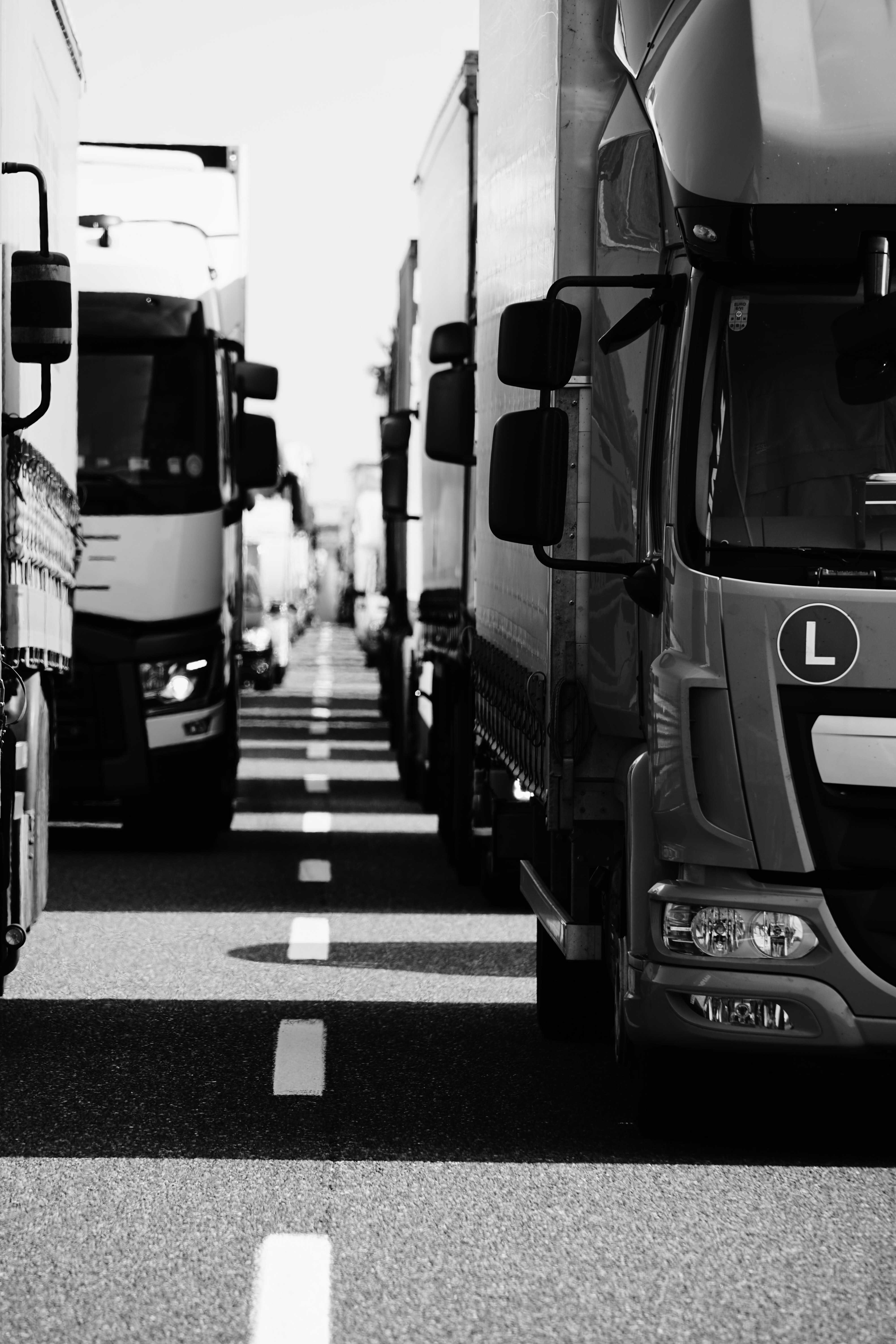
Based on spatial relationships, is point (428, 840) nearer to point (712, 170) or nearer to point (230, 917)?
point (230, 917)

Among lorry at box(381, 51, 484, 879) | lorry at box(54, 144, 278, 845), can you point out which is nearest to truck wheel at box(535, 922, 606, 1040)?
lorry at box(381, 51, 484, 879)

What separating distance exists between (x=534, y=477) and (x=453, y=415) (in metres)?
5.06

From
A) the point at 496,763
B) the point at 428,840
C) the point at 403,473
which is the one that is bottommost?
the point at 428,840

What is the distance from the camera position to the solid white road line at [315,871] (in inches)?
512

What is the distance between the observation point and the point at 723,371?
5.86m

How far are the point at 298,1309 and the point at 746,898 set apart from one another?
5.21 feet

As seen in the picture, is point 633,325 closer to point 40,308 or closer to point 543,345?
point 543,345

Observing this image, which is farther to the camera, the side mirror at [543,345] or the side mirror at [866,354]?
the side mirror at [543,345]

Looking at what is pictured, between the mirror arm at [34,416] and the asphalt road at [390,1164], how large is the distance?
6.97 ft

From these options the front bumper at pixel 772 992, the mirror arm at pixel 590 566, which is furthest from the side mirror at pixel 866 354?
the front bumper at pixel 772 992

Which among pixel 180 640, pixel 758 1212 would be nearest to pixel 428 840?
pixel 180 640

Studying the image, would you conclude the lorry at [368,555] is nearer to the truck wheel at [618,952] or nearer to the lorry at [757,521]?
the truck wheel at [618,952]

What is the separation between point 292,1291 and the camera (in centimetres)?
495

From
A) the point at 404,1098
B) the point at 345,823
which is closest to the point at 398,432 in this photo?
the point at 345,823
